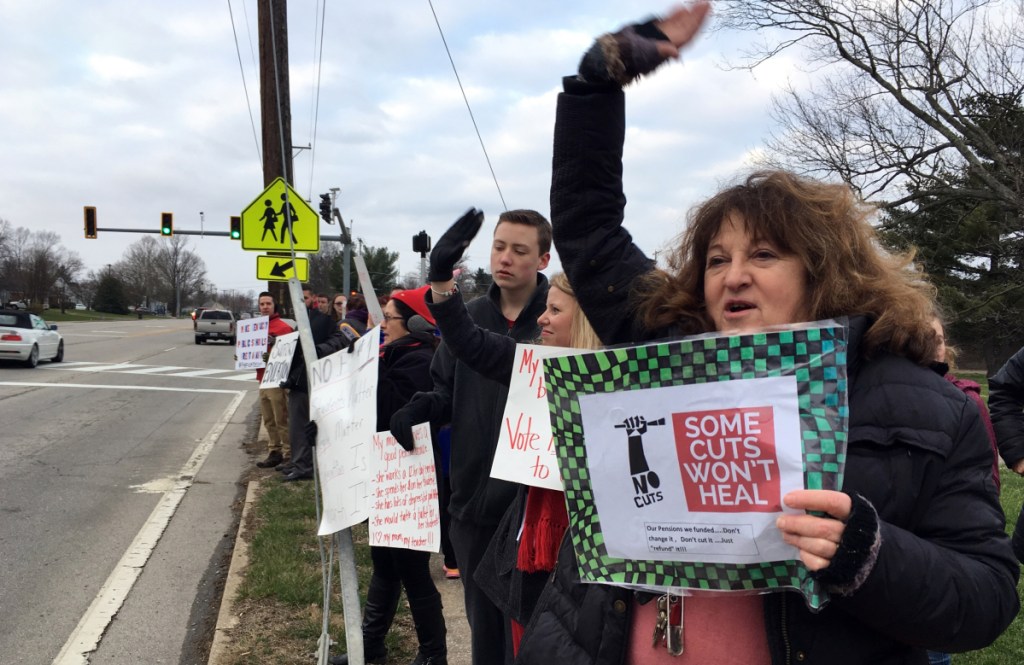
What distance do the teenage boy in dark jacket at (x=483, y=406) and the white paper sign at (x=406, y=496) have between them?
8 centimetres

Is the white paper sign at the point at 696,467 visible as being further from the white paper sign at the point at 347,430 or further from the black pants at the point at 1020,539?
the black pants at the point at 1020,539

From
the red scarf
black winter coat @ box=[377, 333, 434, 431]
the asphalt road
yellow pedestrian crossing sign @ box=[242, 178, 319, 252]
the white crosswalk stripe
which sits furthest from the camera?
the white crosswalk stripe

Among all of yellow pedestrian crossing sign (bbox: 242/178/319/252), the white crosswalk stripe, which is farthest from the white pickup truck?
yellow pedestrian crossing sign (bbox: 242/178/319/252)

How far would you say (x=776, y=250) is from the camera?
1508 mm

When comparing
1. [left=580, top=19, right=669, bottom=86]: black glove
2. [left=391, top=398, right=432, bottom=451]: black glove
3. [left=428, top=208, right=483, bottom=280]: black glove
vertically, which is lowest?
[left=391, top=398, right=432, bottom=451]: black glove

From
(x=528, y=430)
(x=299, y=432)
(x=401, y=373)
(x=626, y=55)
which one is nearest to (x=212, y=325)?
(x=299, y=432)

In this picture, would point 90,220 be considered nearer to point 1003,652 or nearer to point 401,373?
point 401,373

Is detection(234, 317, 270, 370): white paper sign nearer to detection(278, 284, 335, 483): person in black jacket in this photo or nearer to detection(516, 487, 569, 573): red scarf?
detection(278, 284, 335, 483): person in black jacket

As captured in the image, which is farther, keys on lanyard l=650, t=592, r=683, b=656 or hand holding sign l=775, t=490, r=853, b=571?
keys on lanyard l=650, t=592, r=683, b=656

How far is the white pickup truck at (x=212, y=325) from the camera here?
3616cm

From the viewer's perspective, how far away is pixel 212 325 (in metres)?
36.3

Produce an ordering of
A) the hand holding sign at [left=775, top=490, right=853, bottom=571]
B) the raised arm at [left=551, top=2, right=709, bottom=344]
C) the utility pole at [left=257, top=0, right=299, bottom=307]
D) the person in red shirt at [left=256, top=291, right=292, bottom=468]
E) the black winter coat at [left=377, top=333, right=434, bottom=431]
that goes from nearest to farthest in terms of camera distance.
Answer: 1. the hand holding sign at [left=775, top=490, right=853, bottom=571]
2. the raised arm at [left=551, top=2, right=709, bottom=344]
3. the black winter coat at [left=377, top=333, right=434, bottom=431]
4. the person in red shirt at [left=256, top=291, right=292, bottom=468]
5. the utility pole at [left=257, top=0, right=299, bottom=307]

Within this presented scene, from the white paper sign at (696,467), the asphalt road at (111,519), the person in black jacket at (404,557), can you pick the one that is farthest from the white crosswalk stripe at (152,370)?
the white paper sign at (696,467)

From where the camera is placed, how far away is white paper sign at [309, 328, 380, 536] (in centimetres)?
273
